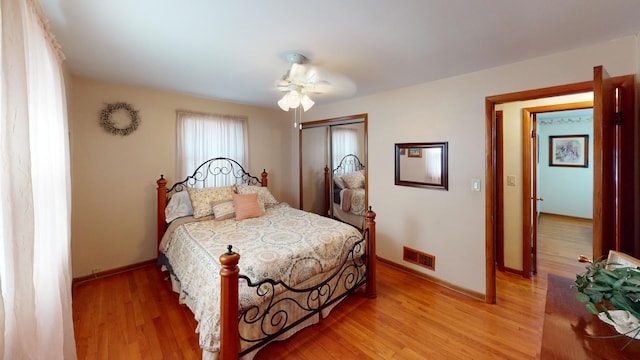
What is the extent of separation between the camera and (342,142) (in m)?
3.88

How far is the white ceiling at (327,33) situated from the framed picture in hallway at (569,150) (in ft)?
16.5

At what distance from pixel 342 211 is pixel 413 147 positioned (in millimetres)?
1460

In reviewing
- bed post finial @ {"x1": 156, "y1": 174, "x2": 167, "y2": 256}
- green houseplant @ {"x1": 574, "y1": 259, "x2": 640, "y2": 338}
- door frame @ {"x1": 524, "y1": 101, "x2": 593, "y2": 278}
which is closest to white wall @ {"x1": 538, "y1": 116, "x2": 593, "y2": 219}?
door frame @ {"x1": 524, "y1": 101, "x2": 593, "y2": 278}

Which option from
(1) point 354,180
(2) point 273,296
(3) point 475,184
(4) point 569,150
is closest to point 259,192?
(1) point 354,180

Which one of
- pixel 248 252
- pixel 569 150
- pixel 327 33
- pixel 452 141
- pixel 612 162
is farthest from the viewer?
pixel 569 150

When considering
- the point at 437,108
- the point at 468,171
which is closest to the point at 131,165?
the point at 437,108

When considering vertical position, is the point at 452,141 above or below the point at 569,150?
below

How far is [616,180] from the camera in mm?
1554

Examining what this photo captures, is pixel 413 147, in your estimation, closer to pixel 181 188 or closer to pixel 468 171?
pixel 468 171

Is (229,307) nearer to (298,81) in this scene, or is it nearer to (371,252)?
(371,252)

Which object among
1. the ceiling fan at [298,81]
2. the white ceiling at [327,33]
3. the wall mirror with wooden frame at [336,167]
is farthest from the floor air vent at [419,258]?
the ceiling fan at [298,81]

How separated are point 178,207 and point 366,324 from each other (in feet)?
8.37

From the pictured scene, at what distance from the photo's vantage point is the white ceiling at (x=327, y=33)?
1.47 meters

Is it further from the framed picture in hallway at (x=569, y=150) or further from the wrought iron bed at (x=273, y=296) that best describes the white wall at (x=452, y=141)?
the framed picture in hallway at (x=569, y=150)
